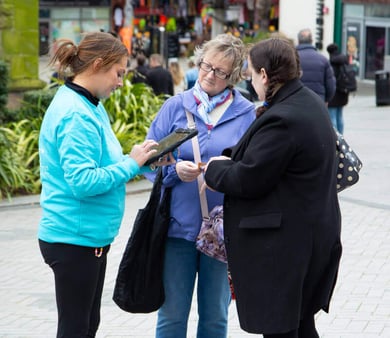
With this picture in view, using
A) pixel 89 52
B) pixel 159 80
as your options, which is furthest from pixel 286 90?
pixel 159 80

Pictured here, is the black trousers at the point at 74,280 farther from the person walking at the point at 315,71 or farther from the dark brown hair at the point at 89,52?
the person walking at the point at 315,71

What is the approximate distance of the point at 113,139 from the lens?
4.22 m

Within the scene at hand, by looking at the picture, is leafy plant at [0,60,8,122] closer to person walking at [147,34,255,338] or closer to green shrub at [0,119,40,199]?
green shrub at [0,119,40,199]

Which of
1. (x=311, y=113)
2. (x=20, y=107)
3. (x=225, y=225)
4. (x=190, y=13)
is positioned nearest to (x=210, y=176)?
(x=225, y=225)

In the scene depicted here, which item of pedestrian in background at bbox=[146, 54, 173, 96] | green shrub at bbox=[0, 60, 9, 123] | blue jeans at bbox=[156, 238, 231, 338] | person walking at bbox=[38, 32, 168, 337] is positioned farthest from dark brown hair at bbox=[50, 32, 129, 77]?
A: pedestrian in background at bbox=[146, 54, 173, 96]

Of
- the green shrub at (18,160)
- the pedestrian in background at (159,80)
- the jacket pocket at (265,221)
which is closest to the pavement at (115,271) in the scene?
the green shrub at (18,160)

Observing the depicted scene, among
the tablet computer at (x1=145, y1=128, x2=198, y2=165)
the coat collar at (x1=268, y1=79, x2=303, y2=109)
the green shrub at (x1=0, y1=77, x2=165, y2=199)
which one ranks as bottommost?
the green shrub at (x1=0, y1=77, x2=165, y2=199)

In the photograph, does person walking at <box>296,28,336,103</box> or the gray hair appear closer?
the gray hair

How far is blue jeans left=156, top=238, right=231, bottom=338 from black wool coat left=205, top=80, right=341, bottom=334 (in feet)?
1.91

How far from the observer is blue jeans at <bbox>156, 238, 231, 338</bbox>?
182 inches

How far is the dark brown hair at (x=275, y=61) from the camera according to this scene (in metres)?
3.95

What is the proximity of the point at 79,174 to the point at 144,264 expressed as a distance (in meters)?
0.79

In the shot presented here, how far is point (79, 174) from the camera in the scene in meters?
3.93

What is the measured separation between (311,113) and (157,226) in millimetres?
1002
